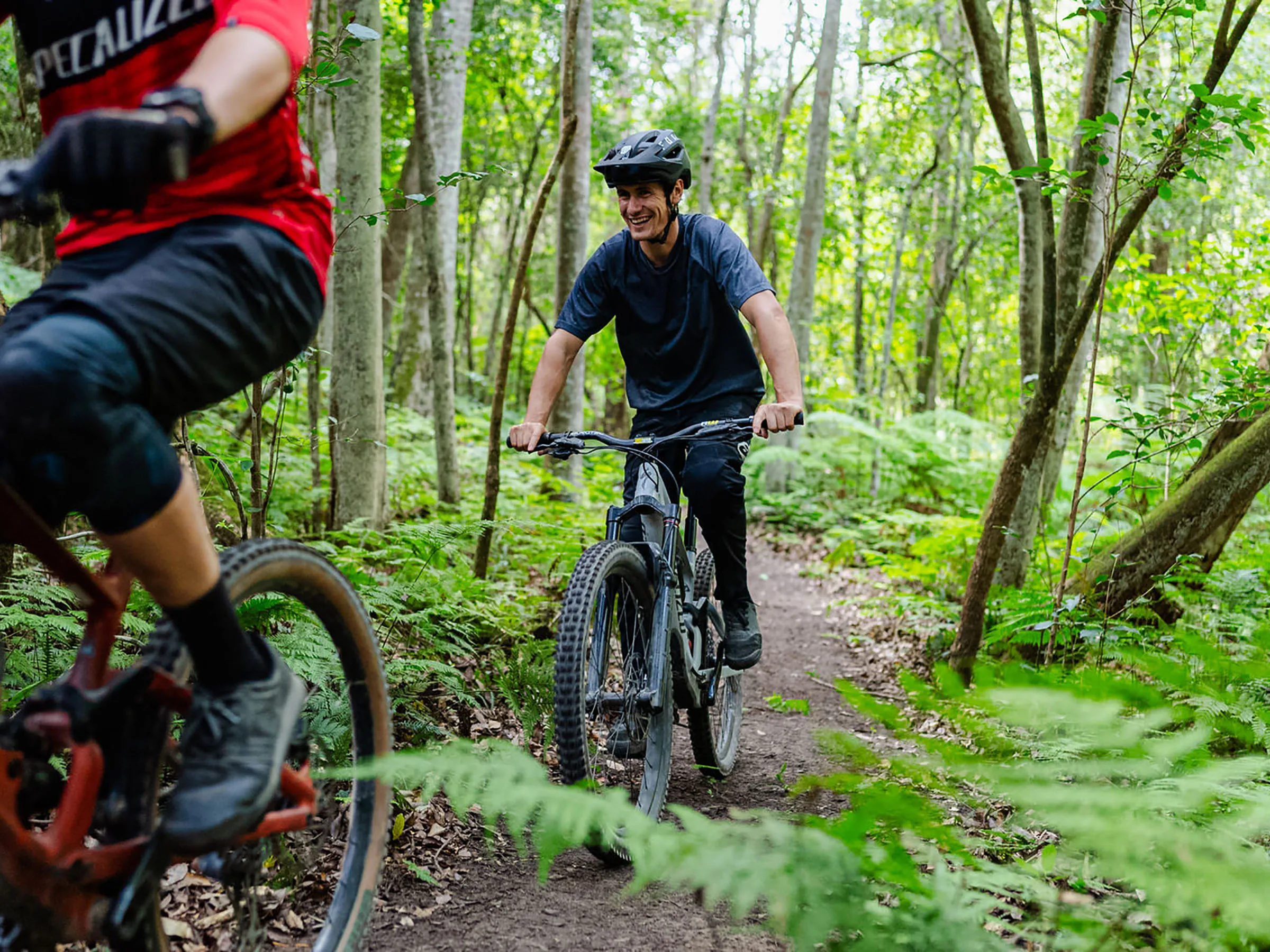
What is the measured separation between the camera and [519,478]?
33.8 feet

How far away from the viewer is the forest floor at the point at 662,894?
2.88 m

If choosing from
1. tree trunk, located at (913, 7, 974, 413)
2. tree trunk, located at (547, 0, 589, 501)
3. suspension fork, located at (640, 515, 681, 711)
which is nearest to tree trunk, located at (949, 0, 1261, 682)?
suspension fork, located at (640, 515, 681, 711)

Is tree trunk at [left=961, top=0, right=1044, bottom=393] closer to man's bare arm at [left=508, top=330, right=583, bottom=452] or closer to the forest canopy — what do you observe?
the forest canopy

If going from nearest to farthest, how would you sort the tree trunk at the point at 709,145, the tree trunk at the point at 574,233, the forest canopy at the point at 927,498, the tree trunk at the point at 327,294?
the forest canopy at the point at 927,498, the tree trunk at the point at 327,294, the tree trunk at the point at 574,233, the tree trunk at the point at 709,145

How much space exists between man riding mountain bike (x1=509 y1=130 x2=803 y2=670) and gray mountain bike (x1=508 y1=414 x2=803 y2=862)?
136mm

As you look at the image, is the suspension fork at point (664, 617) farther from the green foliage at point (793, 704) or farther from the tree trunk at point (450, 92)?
the tree trunk at point (450, 92)

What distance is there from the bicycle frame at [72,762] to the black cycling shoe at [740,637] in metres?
2.96

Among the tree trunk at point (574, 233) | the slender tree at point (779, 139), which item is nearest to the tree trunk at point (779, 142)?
the slender tree at point (779, 139)

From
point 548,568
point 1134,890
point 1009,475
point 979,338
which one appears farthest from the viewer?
point 979,338

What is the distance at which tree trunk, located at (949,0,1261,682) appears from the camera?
15.3ft

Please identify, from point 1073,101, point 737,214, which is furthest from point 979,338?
point 1073,101

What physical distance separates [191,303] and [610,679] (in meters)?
2.82

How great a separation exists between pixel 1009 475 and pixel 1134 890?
307 centimetres

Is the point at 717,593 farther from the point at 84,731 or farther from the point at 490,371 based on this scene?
the point at 490,371
